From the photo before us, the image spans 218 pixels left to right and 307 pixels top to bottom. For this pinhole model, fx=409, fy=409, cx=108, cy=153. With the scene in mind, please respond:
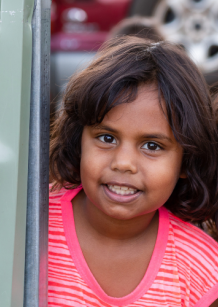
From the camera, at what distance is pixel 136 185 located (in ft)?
3.96

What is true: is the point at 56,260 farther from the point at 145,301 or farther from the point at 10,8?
the point at 10,8

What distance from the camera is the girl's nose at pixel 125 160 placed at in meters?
1.17

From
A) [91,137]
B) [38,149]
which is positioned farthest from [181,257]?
[38,149]

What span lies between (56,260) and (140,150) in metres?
0.45

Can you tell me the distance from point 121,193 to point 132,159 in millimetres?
115

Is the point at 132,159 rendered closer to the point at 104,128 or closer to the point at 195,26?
the point at 104,128

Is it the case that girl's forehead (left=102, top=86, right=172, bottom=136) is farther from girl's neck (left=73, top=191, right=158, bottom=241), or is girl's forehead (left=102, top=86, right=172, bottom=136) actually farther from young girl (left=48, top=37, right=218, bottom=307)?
girl's neck (left=73, top=191, right=158, bottom=241)

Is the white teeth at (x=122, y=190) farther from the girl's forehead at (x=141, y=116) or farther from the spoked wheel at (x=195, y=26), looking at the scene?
the spoked wheel at (x=195, y=26)

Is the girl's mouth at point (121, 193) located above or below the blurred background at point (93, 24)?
below

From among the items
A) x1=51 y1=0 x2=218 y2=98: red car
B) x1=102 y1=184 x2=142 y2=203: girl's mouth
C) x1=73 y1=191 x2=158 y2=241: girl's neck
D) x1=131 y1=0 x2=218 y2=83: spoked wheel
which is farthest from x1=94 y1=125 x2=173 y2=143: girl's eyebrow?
x1=131 y1=0 x2=218 y2=83: spoked wheel

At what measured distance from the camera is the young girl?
1.22 metres

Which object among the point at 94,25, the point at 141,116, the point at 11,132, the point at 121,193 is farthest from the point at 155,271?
the point at 94,25

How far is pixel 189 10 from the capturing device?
11.8 feet

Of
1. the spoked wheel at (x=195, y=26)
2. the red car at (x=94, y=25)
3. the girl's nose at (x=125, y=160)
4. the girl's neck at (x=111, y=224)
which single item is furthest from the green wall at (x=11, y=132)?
the spoked wheel at (x=195, y=26)
